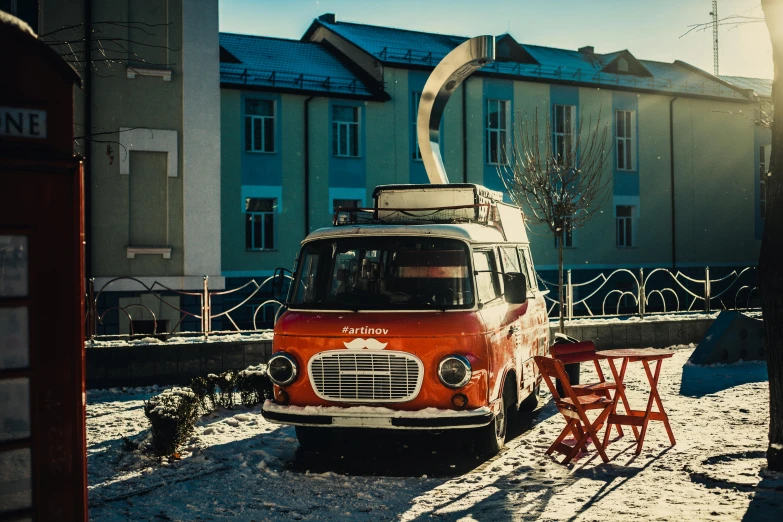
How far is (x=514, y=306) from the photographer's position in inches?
375

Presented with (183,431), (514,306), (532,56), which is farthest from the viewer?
(532,56)

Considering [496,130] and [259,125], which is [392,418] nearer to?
[259,125]

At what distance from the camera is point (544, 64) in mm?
32594

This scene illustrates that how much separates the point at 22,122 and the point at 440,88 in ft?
35.8

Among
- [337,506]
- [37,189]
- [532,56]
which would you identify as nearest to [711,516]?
[337,506]

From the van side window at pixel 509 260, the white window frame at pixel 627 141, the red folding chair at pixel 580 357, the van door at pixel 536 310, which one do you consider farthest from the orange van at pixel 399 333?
the white window frame at pixel 627 141

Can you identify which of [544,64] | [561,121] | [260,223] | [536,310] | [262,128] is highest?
[544,64]

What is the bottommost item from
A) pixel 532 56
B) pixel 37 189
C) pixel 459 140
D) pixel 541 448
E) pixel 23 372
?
pixel 541 448

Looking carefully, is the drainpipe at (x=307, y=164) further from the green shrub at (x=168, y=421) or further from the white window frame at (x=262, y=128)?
the green shrub at (x=168, y=421)

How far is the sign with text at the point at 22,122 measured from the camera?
3555 millimetres

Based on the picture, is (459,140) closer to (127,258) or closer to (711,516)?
(127,258)

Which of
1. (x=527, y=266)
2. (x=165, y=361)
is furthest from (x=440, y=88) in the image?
(x=165, y=361)

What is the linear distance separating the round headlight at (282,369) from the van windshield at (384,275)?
1.80 ft

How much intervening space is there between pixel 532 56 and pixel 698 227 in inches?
384
